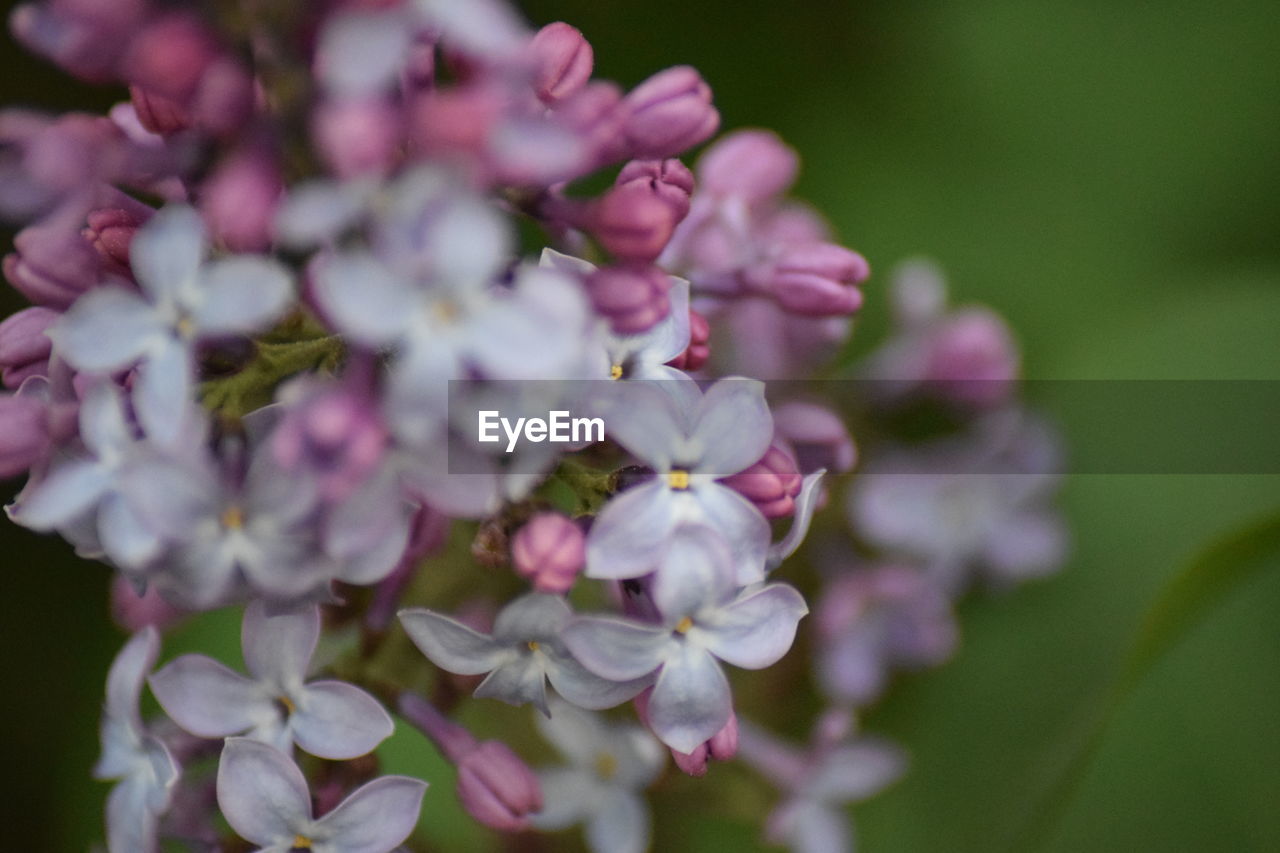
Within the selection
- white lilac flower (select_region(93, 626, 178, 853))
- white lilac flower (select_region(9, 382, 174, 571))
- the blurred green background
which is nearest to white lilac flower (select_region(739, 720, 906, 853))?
the blurred green background

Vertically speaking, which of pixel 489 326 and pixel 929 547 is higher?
pixel 489 326

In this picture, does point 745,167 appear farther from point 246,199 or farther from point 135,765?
point 135,765

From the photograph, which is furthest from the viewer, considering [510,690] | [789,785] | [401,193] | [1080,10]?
[1080,10]

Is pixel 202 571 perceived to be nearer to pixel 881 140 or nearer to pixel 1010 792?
pixel 1010 792

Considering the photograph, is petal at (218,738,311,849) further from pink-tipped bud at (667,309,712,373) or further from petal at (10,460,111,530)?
pink-tipped bud at (667,309,712,373)

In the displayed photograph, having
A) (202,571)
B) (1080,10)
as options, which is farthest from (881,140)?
(202,571)
